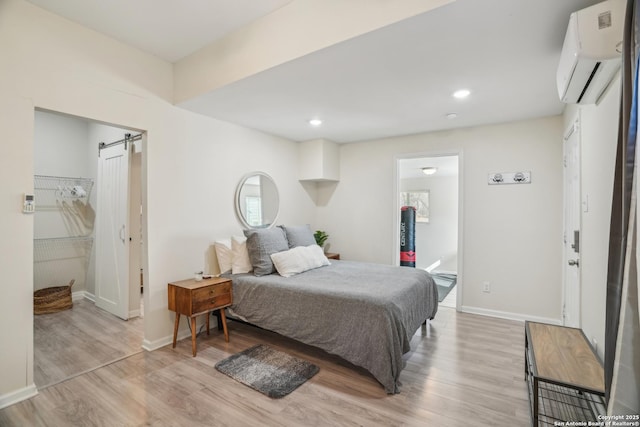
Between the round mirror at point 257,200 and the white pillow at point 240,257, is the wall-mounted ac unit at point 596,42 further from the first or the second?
the round mirror at point 257,200

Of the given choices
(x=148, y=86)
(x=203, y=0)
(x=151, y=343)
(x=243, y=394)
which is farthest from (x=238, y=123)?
(x=243, y=394)

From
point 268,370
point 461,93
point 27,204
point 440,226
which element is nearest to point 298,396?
point 268,370

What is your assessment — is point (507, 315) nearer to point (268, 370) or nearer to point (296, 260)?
point (296, 260)

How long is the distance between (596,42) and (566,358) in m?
1.66

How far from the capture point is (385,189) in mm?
4531

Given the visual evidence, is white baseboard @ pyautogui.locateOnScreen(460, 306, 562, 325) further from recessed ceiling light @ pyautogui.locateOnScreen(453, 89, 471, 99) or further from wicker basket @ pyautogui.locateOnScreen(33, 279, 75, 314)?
wicker basket @ pyautogui.locateOnScreen(33, 279, 75, 314)

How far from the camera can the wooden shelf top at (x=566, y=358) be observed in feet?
4.78

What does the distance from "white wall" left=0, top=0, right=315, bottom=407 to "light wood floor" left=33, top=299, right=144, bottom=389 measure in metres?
0.29

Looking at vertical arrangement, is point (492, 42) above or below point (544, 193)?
above

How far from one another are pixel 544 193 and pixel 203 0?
388cm

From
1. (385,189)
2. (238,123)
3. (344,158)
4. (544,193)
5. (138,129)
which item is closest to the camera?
(138,129)

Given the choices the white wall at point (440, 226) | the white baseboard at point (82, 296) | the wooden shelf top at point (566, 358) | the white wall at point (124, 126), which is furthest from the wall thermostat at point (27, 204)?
the white wall at point (440, 226)

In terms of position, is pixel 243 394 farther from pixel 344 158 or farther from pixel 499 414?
pixel 344 158

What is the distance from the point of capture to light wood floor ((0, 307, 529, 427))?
1.86 meters
